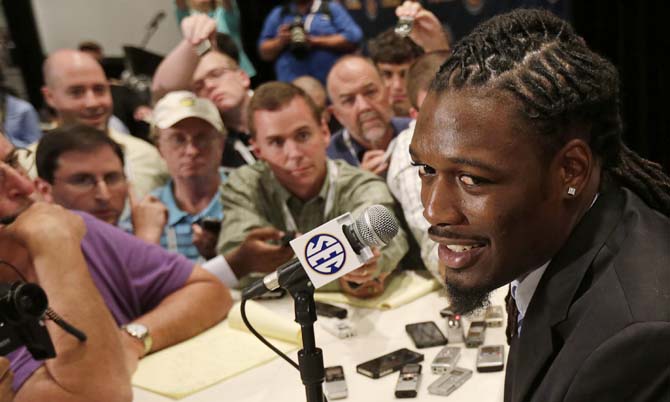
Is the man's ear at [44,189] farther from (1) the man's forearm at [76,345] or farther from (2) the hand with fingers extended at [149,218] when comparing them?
(1) the man's forearm at [76,345]

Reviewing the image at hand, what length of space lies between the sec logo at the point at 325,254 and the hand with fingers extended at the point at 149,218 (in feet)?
5.97

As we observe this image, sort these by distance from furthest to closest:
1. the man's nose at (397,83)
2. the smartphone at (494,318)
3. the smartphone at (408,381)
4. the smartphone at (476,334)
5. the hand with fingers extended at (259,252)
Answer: the man's nose at (397,83) < the hand with fingers extended at (259,252) < the smartphone at (494,318) < the smartphone at (476,334) < the smartphone at (408,381)

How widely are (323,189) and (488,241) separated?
1.52 meters

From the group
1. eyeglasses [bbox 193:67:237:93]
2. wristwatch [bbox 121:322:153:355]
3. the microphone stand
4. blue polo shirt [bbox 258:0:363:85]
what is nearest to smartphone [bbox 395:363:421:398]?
the microphone stand

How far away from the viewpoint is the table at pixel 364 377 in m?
1.66

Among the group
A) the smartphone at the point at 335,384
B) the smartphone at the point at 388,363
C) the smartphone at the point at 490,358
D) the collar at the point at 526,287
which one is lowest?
the smartphone at the point at 388,363

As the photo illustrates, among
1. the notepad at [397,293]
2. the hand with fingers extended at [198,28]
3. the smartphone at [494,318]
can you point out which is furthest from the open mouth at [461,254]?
the hand with fingers extended at [198,28]

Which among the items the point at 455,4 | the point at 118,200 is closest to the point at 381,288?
the point at 118,200

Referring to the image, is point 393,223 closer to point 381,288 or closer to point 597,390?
point 597,390

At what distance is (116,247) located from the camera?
7.14 ft

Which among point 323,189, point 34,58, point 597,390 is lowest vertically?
point 34,58

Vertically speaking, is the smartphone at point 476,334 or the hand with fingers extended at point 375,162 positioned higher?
the smartphone at point 476,334

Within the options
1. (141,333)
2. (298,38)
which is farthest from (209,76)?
(141,333)

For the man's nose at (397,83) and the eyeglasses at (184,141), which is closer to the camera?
the eyeglasses at (184,141)
